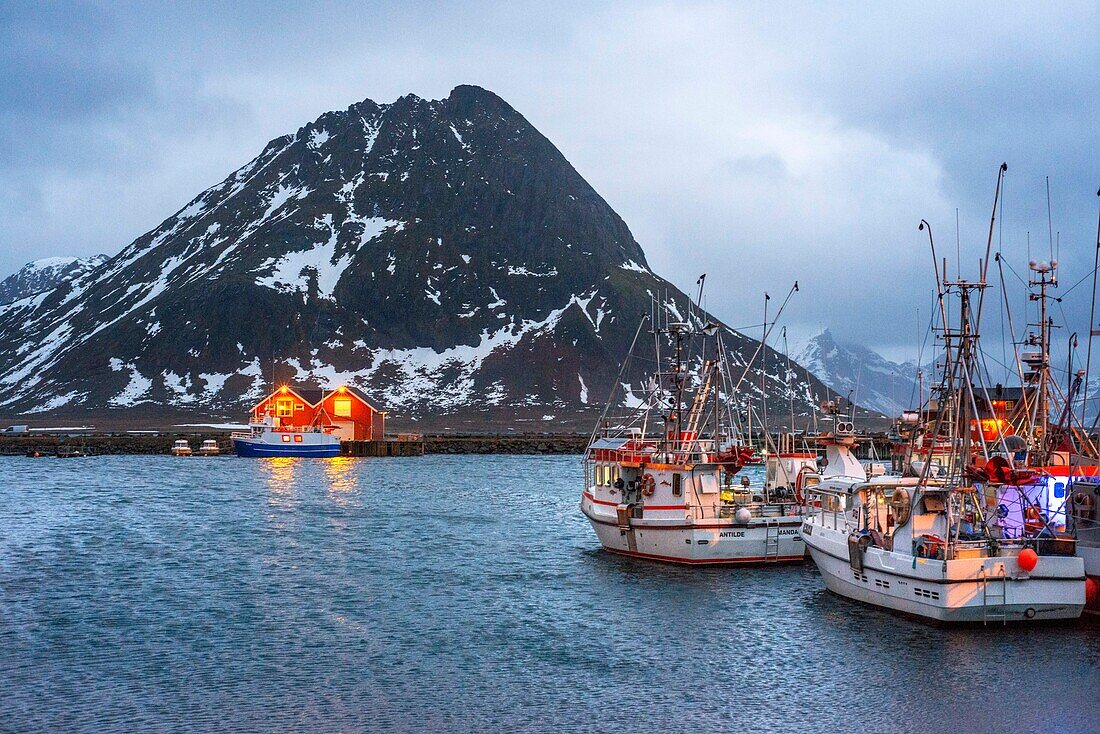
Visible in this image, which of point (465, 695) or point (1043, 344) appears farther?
point (1043, 344)

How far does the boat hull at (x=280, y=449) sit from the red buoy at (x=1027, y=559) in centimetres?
12592

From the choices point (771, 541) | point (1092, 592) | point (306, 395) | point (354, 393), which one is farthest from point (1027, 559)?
point (306, 395)

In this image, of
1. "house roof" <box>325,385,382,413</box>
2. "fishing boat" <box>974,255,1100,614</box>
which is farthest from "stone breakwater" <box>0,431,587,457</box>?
"fishing boat" <box>974,255,1100,614</box>

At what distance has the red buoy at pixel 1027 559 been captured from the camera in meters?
36.1

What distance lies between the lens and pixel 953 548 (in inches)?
1464

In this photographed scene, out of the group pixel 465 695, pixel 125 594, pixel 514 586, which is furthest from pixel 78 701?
pixel 514 586

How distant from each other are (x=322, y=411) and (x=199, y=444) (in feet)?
64.2

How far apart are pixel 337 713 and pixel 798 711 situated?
12237 millimetres

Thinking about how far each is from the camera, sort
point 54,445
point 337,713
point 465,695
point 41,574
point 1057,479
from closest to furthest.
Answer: point 337,713, point 465,695, point 1057,479, point 41,574, point 54,445

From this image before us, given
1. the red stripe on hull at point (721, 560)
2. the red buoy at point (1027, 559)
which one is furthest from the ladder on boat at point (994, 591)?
the red stripe on hull at point (721, 560)

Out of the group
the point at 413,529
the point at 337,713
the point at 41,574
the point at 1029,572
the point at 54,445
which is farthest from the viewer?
the point at 54,445

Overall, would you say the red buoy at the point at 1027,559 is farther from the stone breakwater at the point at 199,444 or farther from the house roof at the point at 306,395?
the house roof at the point at 306,395

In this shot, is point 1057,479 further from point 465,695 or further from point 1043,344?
point 465,695

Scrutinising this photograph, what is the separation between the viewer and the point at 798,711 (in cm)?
3044
